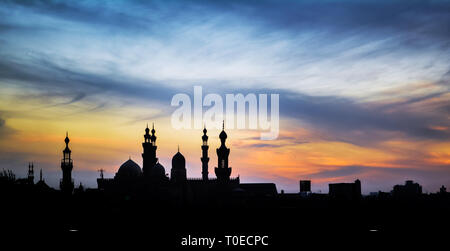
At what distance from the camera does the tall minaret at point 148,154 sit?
8906 cm

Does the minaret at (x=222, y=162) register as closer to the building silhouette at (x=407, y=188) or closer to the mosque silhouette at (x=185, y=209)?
the mosque silhouette at (x=185, y=209)

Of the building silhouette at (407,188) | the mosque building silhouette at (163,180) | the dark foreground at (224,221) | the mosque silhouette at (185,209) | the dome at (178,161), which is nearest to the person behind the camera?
the dark foreground at (224,221)

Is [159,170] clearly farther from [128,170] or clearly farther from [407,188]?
[407,188]

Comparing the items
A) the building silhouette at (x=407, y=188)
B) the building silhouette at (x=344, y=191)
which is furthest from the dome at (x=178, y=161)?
the building silhouette at (x=407, y=188)

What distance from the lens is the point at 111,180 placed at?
93688 mm

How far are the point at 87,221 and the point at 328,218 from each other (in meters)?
30.6

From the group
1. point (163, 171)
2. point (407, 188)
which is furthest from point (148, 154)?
point (407, 188)

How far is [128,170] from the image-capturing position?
285ft

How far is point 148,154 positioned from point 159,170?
4017mm

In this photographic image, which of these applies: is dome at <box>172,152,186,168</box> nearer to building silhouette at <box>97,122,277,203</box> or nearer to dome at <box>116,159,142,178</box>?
building silhouette at <box>97,122,277,203</box>

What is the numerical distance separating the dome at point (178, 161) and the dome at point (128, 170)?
24.0 ft
